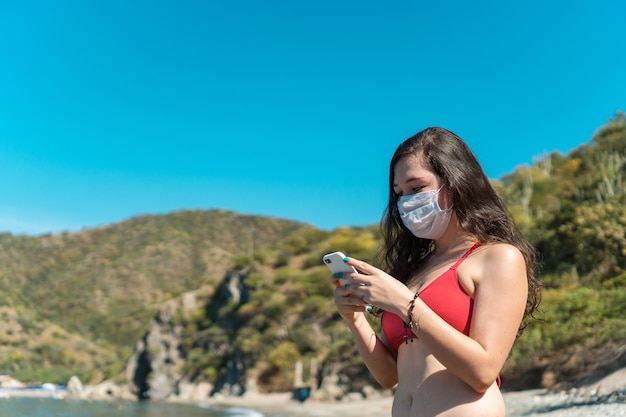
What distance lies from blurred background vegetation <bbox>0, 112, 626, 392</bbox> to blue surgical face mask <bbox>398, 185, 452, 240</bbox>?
2.80ft

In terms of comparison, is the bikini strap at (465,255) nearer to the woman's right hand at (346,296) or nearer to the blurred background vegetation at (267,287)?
the woman's right hand at (346,296)

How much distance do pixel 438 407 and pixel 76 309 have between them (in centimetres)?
6863

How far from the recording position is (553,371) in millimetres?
12672

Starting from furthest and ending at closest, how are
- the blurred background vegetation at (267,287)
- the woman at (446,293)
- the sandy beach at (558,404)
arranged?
the blurred background vegetation at (267,287) < the sandy beach at (558,404) < the woman at (446,293)

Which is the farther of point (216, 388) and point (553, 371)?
point (216, 388)

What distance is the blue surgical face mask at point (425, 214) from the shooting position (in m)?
1.72

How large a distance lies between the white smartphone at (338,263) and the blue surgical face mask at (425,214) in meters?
0.27

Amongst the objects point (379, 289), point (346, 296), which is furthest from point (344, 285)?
point (379, 289)

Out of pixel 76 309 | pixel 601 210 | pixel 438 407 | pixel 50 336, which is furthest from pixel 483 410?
pixel 76 309

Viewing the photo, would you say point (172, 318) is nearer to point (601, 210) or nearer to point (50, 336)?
point (50, 336)

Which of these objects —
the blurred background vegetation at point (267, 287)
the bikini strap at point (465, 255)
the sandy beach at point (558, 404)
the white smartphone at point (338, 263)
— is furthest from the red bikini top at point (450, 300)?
the sandy beach at point (558, 404)

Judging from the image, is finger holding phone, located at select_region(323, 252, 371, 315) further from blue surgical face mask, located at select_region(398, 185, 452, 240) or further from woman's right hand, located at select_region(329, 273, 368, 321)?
blue surgical face mask, located at select_region(398, 185, 452, 240)

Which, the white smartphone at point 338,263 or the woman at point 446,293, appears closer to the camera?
the woman at point 446,293

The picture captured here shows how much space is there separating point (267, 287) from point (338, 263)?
36.1m
